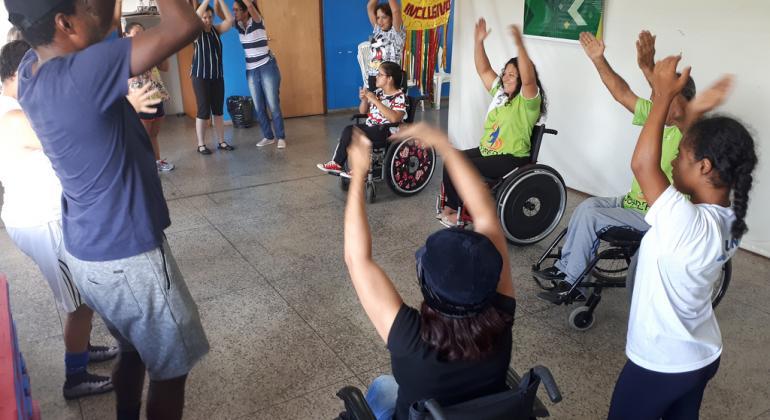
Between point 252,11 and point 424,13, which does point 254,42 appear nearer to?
point 252,11

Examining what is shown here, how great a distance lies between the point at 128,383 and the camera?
1.80 meters

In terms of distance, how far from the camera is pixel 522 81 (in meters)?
3.38

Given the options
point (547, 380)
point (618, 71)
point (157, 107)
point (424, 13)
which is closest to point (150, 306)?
point (547, 380)

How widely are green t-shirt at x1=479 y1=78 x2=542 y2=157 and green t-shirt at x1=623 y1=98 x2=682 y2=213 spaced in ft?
2.61

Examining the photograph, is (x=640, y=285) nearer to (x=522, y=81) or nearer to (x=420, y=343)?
(x=420, y=343)

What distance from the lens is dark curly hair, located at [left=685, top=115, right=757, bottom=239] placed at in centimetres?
149

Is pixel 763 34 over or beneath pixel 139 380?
over

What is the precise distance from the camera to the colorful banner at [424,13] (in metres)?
5.64

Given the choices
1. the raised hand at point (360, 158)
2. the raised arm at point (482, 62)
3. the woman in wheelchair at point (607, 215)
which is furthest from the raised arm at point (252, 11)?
the raised hand at point (360, 158)

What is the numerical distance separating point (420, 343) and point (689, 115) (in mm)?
1308

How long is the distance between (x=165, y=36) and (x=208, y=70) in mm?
4322

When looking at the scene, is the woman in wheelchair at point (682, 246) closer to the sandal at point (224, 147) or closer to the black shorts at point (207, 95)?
the black shorts at point (207, 95)

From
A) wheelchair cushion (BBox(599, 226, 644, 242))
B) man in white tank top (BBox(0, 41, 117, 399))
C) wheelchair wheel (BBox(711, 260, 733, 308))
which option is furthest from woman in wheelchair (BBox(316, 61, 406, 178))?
man in white tank top (BBox(0, 41, 117, 399))

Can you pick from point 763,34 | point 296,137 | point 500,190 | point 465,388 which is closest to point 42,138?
point 465,388
